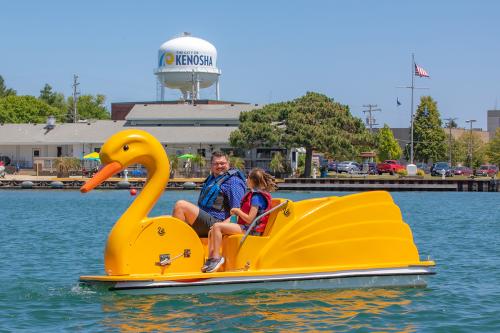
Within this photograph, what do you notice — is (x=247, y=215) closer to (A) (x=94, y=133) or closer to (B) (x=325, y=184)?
(B) (x=325, y=184)

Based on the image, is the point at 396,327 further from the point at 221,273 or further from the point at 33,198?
the point at 33,198

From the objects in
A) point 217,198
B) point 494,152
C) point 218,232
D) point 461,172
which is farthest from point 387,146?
point 218,232

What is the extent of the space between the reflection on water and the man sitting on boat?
113 cm

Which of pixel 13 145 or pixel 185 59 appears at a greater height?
pixel 185 59

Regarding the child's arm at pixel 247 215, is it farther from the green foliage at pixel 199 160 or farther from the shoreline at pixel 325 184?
the green foliage at pixel 199 160

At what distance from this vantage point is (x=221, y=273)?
13.0 metres

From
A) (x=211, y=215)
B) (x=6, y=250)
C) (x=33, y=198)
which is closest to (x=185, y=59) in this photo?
(x=33, y=198)

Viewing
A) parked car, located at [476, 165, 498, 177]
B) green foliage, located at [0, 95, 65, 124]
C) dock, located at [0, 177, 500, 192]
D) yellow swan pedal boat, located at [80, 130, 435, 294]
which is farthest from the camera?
green foliage, located at [0, 95, 65, 124]

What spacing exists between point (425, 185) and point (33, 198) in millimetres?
28859

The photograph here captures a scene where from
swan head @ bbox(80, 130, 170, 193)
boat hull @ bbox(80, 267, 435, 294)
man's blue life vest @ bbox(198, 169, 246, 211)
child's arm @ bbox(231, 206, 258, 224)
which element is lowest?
boat hull @ bbox(80, 267, 435, 294)

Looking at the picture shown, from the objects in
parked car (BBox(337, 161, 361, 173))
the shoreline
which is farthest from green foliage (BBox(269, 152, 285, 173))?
parked car (BBox(337, 161, 361, 173))

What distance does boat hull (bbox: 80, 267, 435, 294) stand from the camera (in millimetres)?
12883

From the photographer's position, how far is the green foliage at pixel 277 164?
237 ft

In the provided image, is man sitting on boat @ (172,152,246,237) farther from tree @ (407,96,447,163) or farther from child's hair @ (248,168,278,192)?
tree @ (407,96,447,163)
